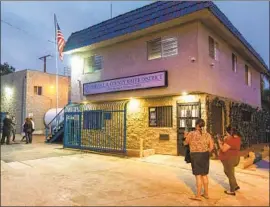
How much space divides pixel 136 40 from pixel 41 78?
508 inches

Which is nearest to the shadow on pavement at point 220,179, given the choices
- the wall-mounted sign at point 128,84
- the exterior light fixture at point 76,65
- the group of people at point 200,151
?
the group of people at point 200,151

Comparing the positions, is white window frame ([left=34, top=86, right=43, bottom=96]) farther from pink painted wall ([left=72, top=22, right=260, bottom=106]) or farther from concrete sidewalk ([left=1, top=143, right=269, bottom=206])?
concrete sidewalk ([left=1, top=143, right=269, bottom=206])

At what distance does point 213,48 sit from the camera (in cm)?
1173

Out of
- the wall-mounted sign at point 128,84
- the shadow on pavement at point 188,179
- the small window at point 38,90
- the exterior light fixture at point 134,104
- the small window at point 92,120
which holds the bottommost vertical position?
the shadow on pavement at point 188,179

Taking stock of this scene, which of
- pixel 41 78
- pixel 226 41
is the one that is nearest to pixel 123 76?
pixel 226 41

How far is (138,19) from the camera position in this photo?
11.7m

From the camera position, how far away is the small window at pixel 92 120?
42.7 ft

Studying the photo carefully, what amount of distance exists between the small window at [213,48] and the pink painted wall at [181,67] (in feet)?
0.92

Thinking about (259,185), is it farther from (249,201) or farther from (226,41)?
(226,41)

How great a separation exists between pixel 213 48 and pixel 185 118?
3.35m

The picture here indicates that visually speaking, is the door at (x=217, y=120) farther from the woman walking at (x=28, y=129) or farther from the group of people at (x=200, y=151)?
the woman walking at (x=28, y=129)

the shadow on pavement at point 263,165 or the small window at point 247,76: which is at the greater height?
the small window at point 247,76

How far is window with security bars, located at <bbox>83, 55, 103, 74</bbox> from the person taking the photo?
14.3 m

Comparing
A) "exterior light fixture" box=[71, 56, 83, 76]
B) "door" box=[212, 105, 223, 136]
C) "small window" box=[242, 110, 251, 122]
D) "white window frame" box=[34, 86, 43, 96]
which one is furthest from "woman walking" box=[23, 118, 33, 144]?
"small window" box=[242, 110, 251, 122]
